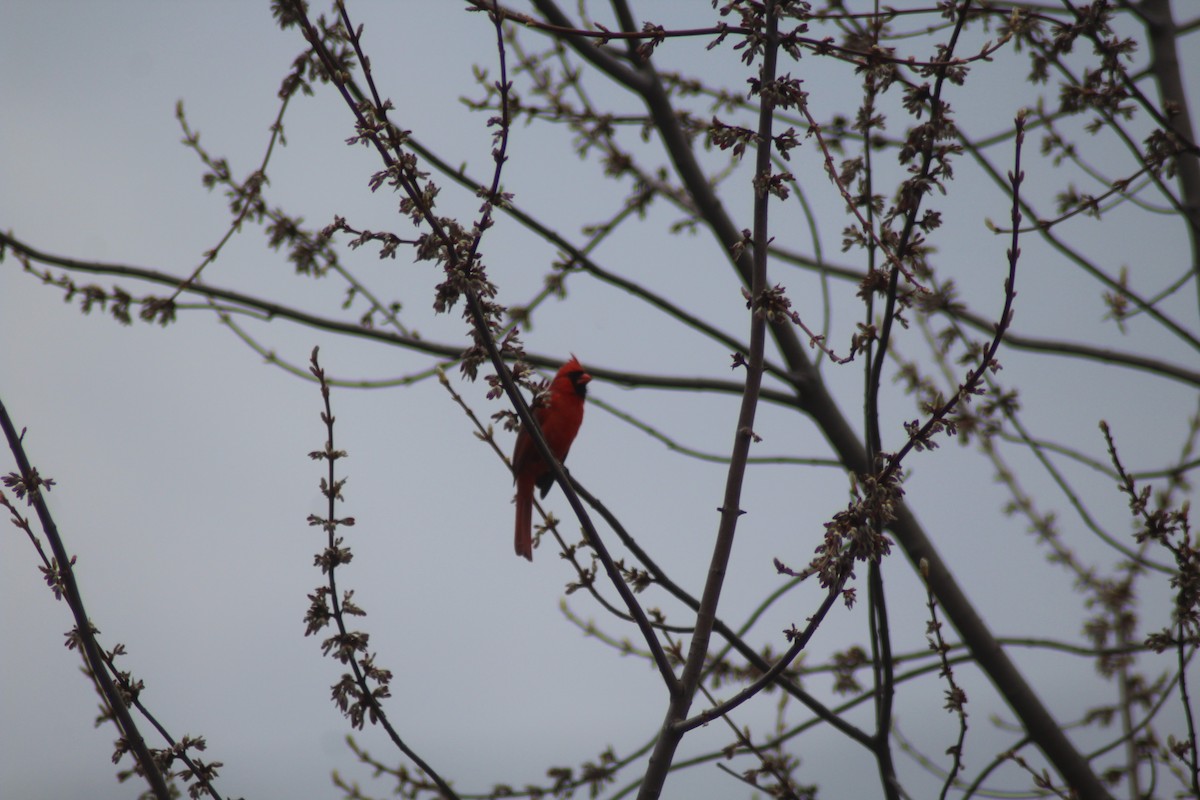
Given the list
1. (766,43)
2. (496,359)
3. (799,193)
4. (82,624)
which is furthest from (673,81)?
(82,624)

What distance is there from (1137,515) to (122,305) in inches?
155

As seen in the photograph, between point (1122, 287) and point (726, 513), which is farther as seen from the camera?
point (1122, 287)

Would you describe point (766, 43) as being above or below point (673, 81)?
below

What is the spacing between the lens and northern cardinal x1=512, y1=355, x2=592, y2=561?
17.6ft

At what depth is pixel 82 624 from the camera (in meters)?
2.08

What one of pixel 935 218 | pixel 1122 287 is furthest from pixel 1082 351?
pixel 935 218

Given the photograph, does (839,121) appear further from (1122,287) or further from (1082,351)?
(1082,351)

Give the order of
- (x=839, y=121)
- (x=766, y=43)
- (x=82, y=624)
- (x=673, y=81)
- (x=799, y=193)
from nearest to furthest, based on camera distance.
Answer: (x=82, y=624) → (x=766, y=43) → (x=839, y=121) → (x=799, y=193) → (x=673, y=81)

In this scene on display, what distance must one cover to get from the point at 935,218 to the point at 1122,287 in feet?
7.06

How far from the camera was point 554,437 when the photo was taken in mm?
5980

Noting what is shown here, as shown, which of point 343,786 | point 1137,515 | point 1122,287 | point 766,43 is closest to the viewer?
point 766,43

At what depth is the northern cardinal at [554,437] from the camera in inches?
211

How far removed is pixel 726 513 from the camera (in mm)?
2234

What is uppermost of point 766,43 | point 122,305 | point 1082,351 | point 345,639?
point 1082,351
